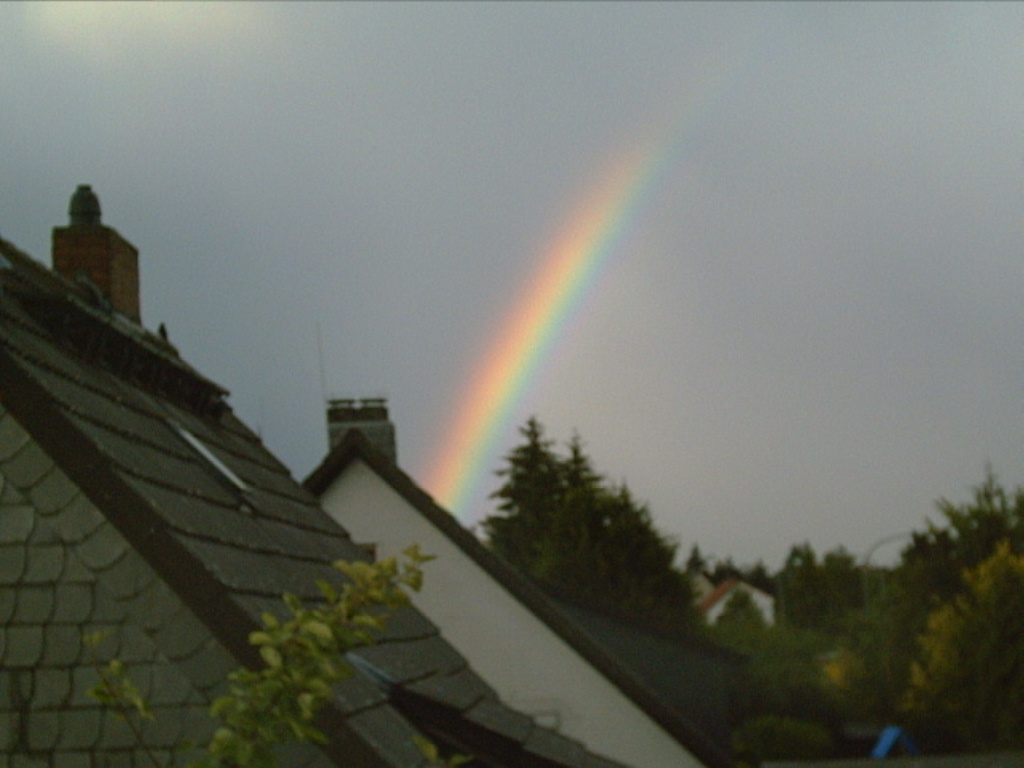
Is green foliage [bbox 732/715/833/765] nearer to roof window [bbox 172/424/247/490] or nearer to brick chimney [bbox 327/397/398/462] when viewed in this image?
brick chimney [bbox 327/397/398/462]

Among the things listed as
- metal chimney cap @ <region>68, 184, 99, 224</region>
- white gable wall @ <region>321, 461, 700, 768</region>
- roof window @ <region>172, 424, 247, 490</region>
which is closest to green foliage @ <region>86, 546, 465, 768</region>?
roof window @ <region>172, 424, 247, 490</region>

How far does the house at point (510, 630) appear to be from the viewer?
14.1m

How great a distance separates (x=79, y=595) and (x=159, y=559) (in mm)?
388

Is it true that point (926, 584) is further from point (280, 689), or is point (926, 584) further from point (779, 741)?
point (280, 689)

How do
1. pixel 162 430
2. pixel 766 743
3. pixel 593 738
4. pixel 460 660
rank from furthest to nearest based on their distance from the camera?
1. pixel 766 743
2. pixel 593 738
3. pixel 460 660
4. pixel 162 430

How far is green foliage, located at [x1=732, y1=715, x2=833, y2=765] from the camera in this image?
2317 cm

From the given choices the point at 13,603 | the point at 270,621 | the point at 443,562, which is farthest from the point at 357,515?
the point at 270,621

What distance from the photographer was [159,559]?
508 cm

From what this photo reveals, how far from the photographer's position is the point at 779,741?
23859mm

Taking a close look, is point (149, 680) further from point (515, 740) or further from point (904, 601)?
point (904, 601)

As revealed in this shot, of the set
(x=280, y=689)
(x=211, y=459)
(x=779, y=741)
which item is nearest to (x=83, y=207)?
(x=211, y=459)

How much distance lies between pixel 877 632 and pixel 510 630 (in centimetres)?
850

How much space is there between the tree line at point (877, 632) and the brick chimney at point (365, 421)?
10.1 feet

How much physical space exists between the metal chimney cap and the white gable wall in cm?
568
